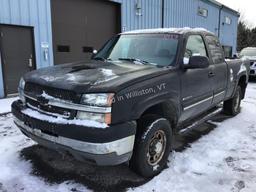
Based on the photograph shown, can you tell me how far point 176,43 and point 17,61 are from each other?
5782mm

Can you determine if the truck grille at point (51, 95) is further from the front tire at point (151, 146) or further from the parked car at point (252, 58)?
the parked car at point (252, 58)

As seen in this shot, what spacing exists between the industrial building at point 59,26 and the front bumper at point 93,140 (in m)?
5.60

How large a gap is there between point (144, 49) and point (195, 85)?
3.06ft

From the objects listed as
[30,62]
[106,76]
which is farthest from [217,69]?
[30,62]

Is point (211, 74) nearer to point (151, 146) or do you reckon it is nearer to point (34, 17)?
point (151, 146)

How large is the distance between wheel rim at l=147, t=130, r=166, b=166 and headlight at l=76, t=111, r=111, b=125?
801 mm

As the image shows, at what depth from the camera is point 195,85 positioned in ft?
13.0

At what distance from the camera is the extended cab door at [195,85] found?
3746 mm

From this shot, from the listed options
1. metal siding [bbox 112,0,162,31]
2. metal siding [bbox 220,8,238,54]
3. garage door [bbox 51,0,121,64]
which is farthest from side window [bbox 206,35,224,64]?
metal siding [bbox 220,8,238,54]

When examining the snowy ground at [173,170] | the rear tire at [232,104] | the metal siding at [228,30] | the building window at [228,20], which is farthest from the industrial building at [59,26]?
the building window at [228,20]

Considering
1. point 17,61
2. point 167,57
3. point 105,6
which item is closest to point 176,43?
point 167,57

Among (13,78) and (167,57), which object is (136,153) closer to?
(167,57)

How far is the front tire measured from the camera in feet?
9.91

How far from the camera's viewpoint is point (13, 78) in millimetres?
7969
